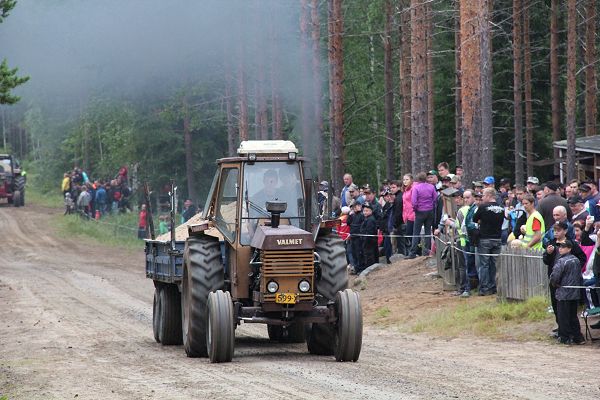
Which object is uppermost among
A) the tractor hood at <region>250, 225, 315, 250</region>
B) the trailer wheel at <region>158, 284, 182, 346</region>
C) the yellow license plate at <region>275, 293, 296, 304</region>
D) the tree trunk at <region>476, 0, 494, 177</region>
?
the tree trunk at <region>476, 0, 494, 177</region>

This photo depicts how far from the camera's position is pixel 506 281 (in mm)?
19031

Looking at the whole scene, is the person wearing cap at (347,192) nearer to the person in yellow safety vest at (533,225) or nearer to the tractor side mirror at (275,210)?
the person in yellow safety vest at (533,225)

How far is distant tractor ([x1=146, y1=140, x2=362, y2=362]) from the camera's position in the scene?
46.5 ft

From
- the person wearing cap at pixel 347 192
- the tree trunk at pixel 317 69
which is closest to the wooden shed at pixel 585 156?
the tree trunk at pixel 317 69

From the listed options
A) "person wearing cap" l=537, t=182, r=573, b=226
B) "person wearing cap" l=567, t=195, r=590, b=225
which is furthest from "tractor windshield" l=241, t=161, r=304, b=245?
"person wearing cap" l=537, t=182, r=573, b=226

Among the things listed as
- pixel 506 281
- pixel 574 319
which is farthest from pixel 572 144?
pixel 574 319

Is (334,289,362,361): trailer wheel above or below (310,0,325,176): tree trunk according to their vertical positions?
below

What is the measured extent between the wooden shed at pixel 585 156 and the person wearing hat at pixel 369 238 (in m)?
9.53

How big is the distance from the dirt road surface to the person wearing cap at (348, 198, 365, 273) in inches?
195

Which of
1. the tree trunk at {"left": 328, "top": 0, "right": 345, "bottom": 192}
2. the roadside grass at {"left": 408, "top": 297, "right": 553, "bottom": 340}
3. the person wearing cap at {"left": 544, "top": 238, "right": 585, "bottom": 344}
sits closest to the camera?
the person wearing cap at {"left": 544, "top": 238, "right": 585, "bottom": 344}

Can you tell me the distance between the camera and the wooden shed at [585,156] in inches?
Result: 1342

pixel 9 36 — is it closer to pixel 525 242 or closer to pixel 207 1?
pixel 207 1

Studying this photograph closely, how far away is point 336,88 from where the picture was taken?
32.7 m

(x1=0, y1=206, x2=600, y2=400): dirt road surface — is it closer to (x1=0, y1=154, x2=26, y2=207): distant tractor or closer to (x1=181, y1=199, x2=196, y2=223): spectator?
(x1=181, y1=199, x2=196, y2=223): spectator
